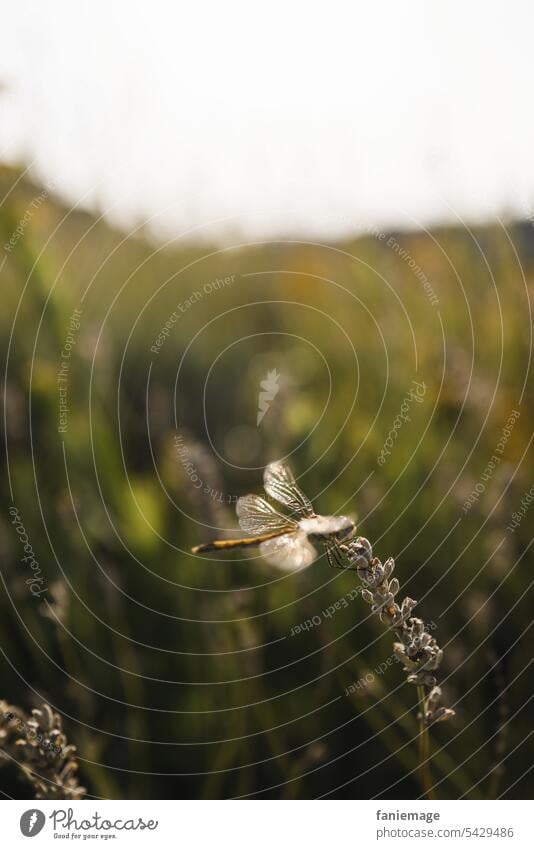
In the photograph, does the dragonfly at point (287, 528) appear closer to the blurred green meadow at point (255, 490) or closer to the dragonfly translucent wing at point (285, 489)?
the dragonfly translucent wing at point (285, 489)

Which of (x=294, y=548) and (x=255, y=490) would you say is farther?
(x=255, y=490)
